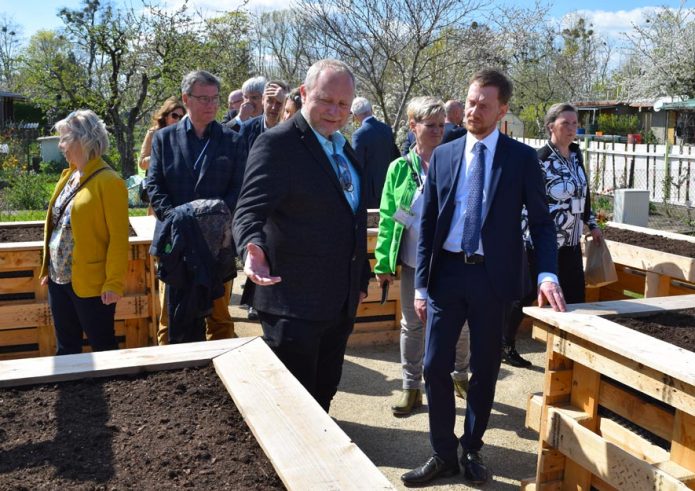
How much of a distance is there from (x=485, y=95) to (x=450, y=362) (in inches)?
50.3

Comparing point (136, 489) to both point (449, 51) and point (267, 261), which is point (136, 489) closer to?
point (267, 261)

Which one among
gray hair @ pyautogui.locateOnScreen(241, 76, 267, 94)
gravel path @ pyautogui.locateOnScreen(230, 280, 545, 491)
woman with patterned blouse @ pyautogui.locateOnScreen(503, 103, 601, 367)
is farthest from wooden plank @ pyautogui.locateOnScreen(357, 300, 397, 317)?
gray hair @ pyautogui.locateOnScreen(241, 76, 267, 94)

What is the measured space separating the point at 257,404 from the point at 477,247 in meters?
1.45

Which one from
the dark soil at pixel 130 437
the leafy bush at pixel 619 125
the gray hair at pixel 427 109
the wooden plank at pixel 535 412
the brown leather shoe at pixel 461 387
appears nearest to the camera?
the dark soil at pixel 130 437

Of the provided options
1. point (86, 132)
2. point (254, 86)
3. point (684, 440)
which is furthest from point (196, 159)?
point (684, 440)

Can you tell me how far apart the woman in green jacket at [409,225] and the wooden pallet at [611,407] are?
102 cm

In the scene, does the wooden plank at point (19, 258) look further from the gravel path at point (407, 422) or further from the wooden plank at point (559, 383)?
the wooden plank at point (559, 383)

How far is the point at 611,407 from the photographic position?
3.11 m

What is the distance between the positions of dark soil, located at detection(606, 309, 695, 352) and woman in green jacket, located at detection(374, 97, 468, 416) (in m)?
1.33

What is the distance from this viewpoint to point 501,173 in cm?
331

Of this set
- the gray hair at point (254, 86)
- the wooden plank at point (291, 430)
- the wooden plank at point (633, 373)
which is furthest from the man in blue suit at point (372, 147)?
the wooden plank at point (291, 430)

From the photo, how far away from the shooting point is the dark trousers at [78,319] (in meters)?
4.03

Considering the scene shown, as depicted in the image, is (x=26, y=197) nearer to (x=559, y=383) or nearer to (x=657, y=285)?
(x=657, y=285)

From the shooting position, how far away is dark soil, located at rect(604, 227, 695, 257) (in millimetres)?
5797
